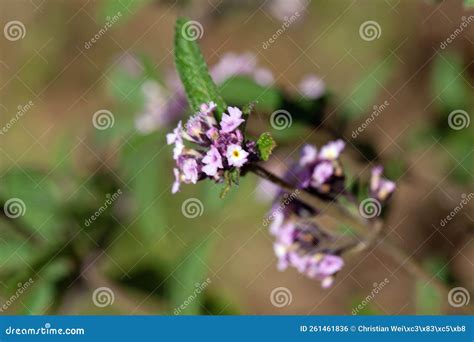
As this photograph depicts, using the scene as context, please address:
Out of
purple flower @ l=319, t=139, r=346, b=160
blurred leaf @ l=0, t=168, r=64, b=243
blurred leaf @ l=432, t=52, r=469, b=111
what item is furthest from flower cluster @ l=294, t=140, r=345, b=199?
→ blurred leaf @ l=0, t=168, r=64, b=243

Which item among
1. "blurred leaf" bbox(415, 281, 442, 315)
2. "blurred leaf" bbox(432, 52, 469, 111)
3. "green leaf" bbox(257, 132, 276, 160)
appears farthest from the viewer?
"blurred leaf" bbox(432, 52, 469, 111)

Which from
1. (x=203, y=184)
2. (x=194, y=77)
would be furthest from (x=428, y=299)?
(x=194, y=77)

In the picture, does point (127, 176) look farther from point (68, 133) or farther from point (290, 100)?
point (290, 100)

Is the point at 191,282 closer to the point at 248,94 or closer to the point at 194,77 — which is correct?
the point at 248,94

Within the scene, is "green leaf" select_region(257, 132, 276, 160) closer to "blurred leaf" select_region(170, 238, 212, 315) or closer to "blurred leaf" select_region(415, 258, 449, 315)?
"blurred leaf" select_region(170, 238, 212, 315)

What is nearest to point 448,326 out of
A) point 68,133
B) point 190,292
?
point 190,292

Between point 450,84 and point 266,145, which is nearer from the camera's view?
point 266,145

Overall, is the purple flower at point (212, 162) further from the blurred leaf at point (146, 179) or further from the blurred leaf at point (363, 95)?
the blurred leaf at point (363, 95)
